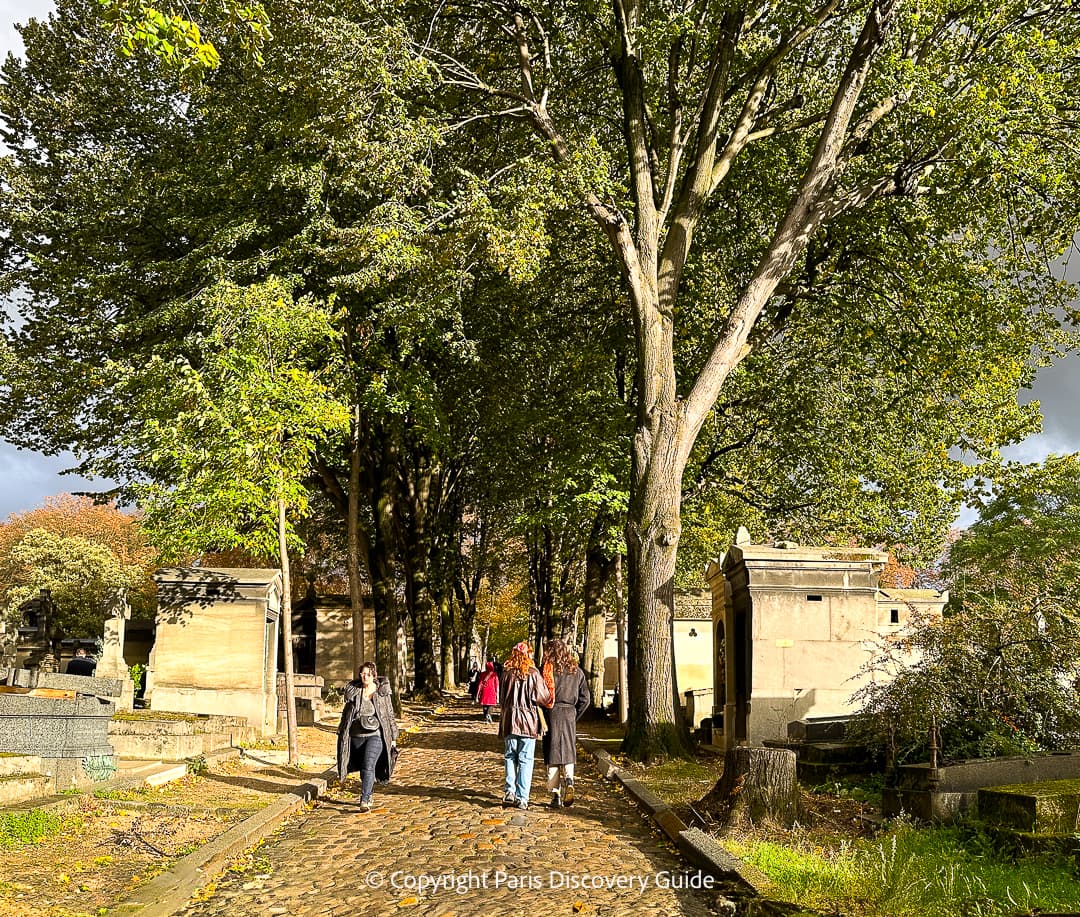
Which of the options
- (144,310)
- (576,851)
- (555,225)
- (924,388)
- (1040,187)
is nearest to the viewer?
(576,851)

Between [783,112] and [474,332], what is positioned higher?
[783,112]

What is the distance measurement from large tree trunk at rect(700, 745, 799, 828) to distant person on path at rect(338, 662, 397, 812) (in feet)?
13.5

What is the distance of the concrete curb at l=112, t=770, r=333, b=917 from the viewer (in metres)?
6.79

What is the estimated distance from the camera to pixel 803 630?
17.5 m

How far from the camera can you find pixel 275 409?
16047mm

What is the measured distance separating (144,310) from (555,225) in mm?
9713

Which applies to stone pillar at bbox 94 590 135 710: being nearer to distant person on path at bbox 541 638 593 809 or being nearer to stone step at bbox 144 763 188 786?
stone step at bbox 144 763 188 786

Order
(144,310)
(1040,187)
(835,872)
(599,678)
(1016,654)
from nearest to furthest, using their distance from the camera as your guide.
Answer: (835,872)
(1016,654)
(1040,187)
(144,310)
(599,678)

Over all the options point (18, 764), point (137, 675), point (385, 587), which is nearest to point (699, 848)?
point (18, 764)

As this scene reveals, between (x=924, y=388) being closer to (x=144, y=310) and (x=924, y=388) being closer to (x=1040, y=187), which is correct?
(x=1040, y=187)

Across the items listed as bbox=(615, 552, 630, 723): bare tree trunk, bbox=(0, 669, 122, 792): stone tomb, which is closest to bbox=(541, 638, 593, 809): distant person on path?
bbox=(0, 669, 122, 792): stone tomb

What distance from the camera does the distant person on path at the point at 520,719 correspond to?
11.0 m

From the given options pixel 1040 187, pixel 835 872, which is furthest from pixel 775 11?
pixel 835 872

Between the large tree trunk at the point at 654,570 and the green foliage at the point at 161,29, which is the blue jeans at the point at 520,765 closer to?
the large tree trunk at the point at 654,570
